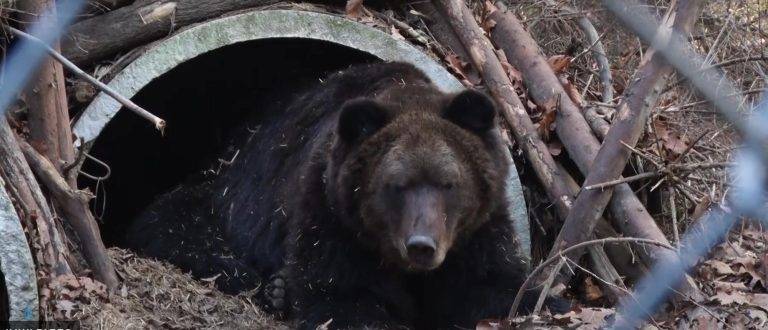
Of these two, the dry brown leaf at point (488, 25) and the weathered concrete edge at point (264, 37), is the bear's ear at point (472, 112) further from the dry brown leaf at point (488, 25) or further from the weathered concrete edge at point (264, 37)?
the dry brown leaf at point (488, 25)

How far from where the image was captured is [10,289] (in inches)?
215

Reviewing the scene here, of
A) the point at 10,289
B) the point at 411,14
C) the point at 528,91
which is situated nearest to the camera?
the point at 10,289

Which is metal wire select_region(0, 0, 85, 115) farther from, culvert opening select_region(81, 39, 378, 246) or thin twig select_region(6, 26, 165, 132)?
culvert opening select_region(81, 39, 378, 246)

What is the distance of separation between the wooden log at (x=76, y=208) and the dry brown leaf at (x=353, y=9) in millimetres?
2789

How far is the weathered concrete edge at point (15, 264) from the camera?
5430mm

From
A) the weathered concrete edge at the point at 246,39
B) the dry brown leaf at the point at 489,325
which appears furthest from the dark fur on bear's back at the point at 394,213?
the weathered concrete edge at the point at 246,39

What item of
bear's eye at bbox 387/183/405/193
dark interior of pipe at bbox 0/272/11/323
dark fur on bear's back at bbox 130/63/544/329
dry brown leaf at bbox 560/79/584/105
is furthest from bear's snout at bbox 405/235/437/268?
dry brown leaf at bbox 560/79/584/105

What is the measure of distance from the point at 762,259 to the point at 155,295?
3.65 metres

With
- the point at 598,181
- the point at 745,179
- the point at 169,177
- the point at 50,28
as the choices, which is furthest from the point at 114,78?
the point at 745,179

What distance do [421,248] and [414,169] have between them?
1.77ft

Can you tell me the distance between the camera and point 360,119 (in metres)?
6.13

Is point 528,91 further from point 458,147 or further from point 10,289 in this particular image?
point 10,289

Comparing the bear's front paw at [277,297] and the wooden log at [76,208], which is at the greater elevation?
the wooden log at [76,208]

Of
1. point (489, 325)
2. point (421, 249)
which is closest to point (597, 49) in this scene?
point (489, 325)
